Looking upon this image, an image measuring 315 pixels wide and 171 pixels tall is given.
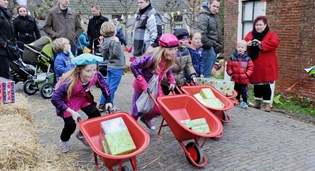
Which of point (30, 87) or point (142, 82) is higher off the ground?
point (142, 82)

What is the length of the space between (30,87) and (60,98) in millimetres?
4490

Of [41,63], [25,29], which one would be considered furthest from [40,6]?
[41,63]

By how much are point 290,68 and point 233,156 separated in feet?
16.1

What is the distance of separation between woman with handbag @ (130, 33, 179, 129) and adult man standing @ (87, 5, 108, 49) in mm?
4630

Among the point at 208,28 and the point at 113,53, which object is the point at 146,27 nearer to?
the point at 113,53

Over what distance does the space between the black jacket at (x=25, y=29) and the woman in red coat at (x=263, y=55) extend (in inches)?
223

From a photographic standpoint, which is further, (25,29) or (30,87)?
(25,29)

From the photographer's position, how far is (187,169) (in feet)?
12.9

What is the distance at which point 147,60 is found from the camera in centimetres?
455

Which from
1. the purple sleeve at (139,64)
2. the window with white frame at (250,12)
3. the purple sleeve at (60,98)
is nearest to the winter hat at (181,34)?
the purple sleeve at (139,64)

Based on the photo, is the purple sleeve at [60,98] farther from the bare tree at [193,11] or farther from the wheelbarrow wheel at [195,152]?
the bare tree at [193,11]

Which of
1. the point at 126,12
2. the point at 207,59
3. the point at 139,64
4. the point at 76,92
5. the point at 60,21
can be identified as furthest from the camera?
the point at 126,12

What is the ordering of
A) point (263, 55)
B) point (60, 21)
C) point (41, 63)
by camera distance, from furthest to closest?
point (41, 63)
point (60, 21)
point (263, 55)

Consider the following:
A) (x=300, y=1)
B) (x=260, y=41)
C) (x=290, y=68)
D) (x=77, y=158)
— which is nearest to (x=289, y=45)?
(x=290, y=68)
